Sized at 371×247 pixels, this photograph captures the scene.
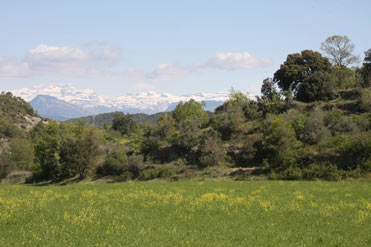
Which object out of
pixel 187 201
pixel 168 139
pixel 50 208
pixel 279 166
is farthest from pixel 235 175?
pixel 50 208

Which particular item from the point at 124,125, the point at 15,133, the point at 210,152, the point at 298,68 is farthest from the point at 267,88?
the point at 15,133

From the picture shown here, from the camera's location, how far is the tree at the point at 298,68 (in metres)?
71.2

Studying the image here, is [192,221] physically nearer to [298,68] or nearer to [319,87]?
[319,87]

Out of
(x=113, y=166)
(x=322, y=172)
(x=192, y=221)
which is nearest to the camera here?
(x=192, y=221)

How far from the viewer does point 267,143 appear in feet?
142

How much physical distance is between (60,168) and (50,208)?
36.8 m

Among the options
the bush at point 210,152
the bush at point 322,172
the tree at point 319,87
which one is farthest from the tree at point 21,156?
the tree at point 319,87

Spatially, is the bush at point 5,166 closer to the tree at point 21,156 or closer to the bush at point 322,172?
the tree at point 21,156

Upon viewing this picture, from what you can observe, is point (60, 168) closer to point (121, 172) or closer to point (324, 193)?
point (121, 172)

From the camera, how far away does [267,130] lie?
45281 millimetres

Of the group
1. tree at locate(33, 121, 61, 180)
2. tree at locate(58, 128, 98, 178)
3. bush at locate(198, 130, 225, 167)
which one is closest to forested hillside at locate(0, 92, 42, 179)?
tree at locate(33, 121, 61, 180)

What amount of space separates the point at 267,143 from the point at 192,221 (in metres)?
29.2

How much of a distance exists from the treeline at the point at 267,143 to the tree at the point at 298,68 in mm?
209

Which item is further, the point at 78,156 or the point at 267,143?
the point at 78,156
